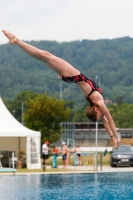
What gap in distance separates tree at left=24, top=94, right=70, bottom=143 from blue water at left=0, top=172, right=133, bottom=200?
1129 cm

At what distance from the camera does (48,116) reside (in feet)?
133

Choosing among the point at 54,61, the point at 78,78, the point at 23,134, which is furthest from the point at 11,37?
the point at 23,134

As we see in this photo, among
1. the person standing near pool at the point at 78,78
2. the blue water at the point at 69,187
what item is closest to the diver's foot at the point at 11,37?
the person standing near pool at the point at 78,78

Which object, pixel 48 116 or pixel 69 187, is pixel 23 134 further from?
pixel 69 187

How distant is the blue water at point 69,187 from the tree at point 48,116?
11.3 m

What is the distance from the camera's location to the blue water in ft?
65.3

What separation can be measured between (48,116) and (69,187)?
58.9ft

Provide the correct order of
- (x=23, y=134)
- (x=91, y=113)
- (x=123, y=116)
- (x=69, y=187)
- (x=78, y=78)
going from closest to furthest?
(x=78, y=78) → (x=91, y=113) → (x=69, y=187) → (x=23, y=134) → (x=123, y=116)

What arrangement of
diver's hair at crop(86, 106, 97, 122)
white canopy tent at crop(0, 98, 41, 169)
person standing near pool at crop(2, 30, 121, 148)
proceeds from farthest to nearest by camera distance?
white canopy tent at crop(0, 98, 41, 169) < diver's hair at crop(86, 106, 97, 122) < person standing near pool at crop(2, 30, 121, 148)

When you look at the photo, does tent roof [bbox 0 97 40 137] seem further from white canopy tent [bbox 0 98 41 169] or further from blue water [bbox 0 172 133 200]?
blue water [bbox 0 172 133 200]

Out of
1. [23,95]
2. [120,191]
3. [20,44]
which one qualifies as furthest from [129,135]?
[20,44]

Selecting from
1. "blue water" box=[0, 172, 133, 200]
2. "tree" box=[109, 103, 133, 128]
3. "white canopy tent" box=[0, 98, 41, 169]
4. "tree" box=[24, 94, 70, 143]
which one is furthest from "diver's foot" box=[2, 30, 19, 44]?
"tree" box=[109, 103, 133, 128]

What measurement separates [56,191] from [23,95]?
13302cm

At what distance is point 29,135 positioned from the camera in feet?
108
